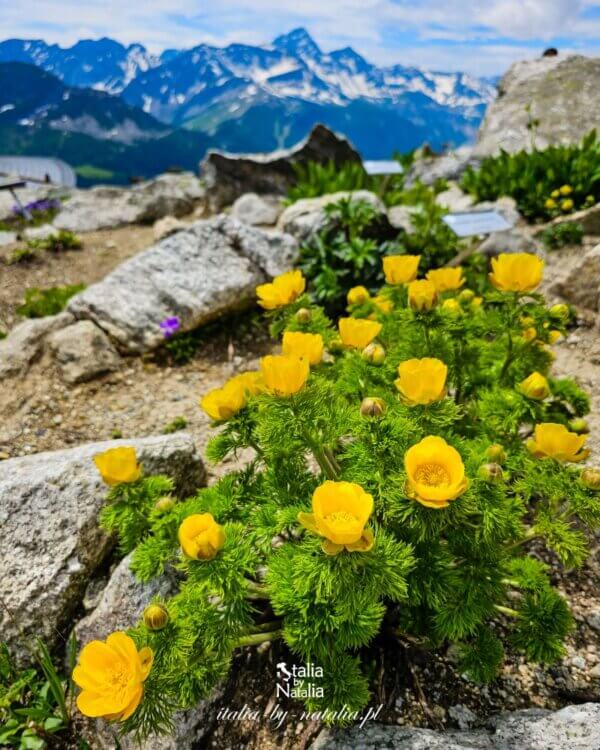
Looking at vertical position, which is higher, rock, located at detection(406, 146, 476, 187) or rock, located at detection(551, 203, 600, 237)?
rock, located at detection(551, 203, 600, 237)

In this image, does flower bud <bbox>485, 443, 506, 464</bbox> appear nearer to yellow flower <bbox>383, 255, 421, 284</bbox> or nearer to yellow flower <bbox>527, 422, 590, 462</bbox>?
yellow flower <bbox>527, 422, 590, 462</bbox>

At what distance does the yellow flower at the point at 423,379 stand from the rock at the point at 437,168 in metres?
10.5

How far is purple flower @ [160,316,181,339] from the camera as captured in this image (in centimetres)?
486

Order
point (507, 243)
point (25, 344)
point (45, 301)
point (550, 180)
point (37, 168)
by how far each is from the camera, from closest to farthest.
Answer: point (25, 344)
point (507, 243)
point (45, 301)
point (550, 180)
point (37, 168)

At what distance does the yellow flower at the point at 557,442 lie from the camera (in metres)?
1.58

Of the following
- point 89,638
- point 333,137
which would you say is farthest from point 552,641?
point 333,137

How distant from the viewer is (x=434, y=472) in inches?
52.4

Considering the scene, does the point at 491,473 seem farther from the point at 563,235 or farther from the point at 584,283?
the point at 563,235

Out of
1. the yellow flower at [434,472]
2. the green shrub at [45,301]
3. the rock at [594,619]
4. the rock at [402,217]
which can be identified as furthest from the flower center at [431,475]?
the green shrub at [45,301]

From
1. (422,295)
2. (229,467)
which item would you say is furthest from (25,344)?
(422,295)

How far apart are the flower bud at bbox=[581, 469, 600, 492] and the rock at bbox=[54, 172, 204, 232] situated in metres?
11.1

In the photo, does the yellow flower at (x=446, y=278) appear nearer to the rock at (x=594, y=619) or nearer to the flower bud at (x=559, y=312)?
the flower bud at (x=559, y=312)

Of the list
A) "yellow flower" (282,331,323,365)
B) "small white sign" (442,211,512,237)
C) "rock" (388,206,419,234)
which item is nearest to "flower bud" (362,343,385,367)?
"yellow flower" (282,331,323,365)

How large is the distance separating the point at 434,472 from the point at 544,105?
11.8 m
